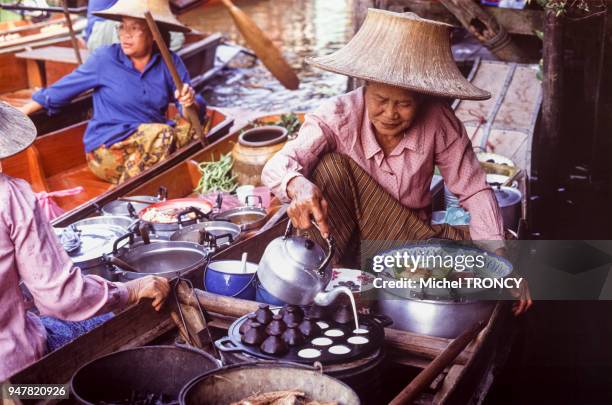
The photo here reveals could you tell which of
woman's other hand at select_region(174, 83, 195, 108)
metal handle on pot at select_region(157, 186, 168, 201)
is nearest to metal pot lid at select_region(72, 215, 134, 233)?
metal handle on pot at select_region(157, 186, 168, 201)

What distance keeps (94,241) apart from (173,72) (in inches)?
64.7

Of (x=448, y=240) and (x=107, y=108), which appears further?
(x=107, y=108)

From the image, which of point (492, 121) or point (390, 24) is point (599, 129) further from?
point (390, 24)

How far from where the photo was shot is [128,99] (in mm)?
5145

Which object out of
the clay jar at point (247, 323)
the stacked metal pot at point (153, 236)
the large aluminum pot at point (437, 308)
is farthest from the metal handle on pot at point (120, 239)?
the large aluminum pot at point (437, 308)

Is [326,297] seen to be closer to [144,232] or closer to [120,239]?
[120,239]

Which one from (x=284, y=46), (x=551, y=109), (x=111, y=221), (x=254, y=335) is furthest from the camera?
(x=284, y=46)

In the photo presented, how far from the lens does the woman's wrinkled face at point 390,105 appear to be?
3189mm

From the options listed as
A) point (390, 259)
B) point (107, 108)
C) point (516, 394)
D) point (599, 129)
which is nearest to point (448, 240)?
point (390, 259)

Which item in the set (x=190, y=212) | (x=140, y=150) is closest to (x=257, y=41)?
(x=140, y=150)

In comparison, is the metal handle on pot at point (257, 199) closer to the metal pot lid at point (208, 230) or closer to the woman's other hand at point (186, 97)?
the metal pot lid at point (208, 230)

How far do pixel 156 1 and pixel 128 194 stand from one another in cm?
152

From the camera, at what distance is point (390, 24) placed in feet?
10.6

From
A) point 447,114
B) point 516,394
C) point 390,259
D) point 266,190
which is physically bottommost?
point 516,394
